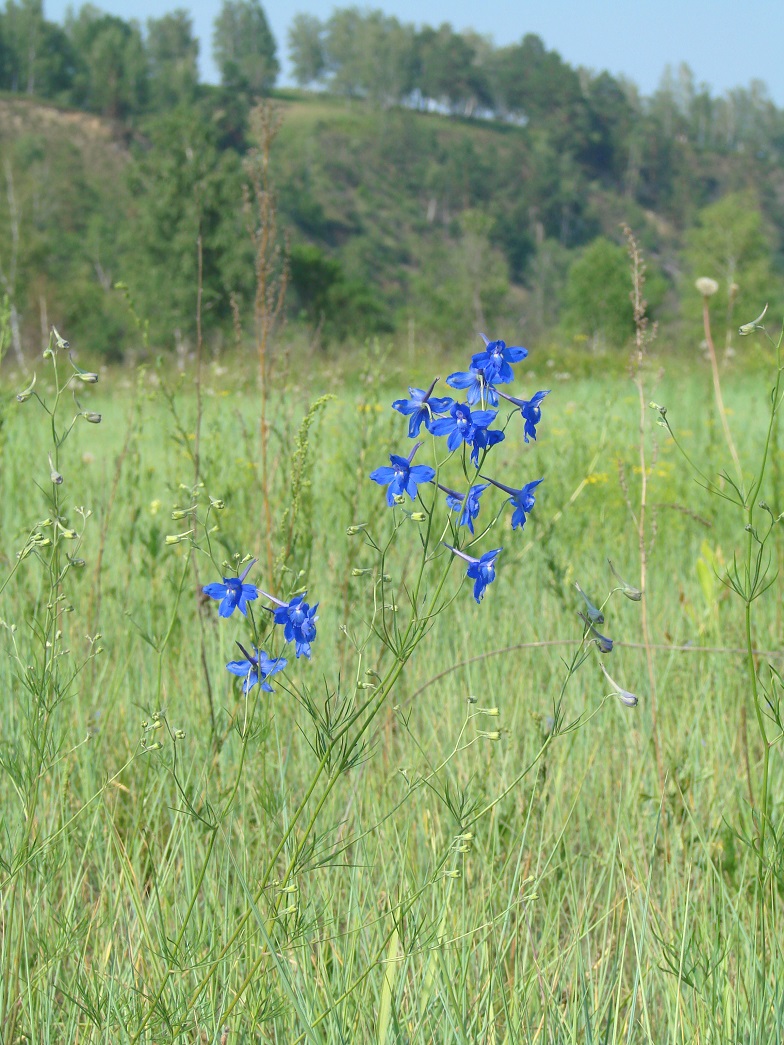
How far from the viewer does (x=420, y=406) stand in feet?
3.84

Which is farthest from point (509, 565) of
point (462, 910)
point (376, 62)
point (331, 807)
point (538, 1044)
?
point (376, 62)

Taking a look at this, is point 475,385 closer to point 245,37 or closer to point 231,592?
point 231,592

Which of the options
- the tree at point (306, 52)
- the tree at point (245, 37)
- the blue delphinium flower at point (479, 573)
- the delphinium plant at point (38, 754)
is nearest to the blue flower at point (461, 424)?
the blue delphinium flower at point (479, 573)

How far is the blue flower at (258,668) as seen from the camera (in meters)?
1.20

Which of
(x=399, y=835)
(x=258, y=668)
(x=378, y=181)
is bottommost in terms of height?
(x=399, y=835)

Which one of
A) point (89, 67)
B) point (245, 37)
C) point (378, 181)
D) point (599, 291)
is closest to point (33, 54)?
point (89, 67)

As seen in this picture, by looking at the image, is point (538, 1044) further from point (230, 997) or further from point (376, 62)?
point (376, 62)

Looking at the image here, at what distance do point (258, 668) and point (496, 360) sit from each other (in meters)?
0.49

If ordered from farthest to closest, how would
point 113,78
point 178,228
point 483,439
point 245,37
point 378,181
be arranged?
point 245,37 → point 378,181 → point 113,78 → point 178,228 → point 483,439

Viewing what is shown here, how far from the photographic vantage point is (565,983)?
1590 mm

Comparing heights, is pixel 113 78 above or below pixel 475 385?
above

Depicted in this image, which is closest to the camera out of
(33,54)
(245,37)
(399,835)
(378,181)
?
(399,835)

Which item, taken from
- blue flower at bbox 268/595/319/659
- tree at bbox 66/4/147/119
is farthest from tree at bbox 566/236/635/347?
tree at bbox 66/4/147/119

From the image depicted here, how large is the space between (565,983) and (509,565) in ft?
6.54
